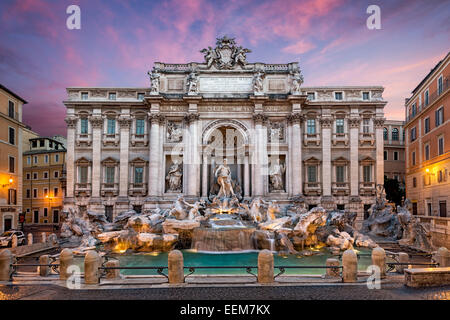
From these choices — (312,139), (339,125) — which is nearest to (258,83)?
(312,139)

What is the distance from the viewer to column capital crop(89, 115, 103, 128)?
30141mm

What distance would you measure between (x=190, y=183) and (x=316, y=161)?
12.4m

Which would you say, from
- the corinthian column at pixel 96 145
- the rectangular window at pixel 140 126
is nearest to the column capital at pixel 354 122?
the rectangular window at pixel 140 126

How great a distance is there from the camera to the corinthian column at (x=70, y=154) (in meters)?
29.9

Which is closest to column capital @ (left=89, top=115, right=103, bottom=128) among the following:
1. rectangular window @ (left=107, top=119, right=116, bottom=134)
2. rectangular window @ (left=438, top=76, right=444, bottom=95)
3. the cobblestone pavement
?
rectangular window @ (left=107, top=119, right=116, bottom=134)

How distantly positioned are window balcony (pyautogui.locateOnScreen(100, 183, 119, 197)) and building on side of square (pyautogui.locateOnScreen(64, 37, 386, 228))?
97 millimetres

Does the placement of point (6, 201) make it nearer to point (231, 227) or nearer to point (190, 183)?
point (190, 183)

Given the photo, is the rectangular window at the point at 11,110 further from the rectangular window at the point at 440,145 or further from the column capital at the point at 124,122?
the rectangular window at the point at 440,145

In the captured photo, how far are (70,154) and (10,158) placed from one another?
5914 millimetres

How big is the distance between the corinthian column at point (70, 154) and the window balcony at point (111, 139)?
10.3ft

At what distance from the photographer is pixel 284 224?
805 inches

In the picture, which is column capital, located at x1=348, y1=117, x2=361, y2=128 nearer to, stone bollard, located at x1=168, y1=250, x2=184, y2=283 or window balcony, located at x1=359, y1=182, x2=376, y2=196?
window balcony, located at x1=359, y1=182, x2=376, y2=196

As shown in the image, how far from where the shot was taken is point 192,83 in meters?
28.8
